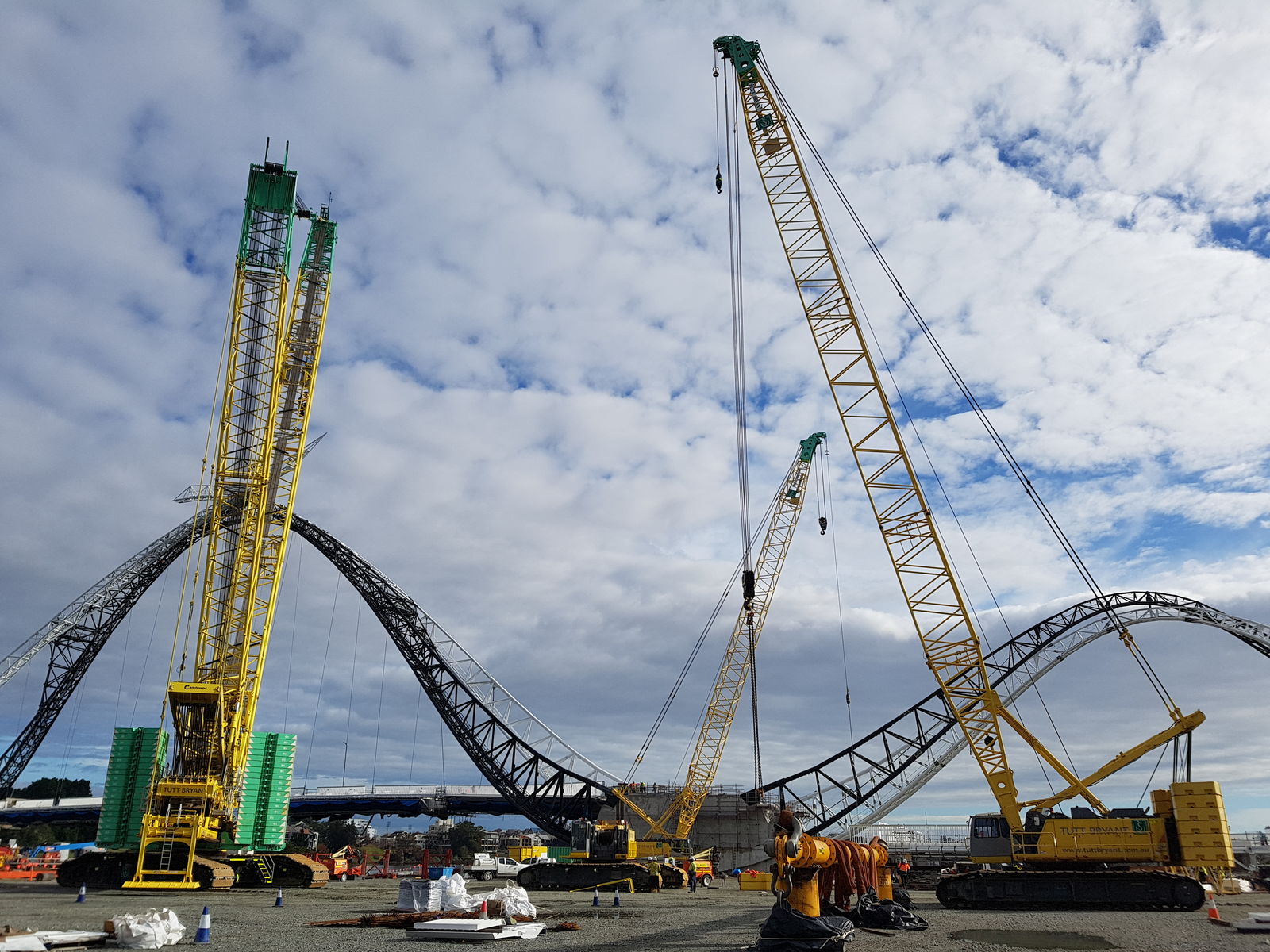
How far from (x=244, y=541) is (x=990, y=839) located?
33.9 meters

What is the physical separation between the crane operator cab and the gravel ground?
2.52 meters

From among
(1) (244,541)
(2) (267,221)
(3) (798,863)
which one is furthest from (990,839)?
(2) (267,221)

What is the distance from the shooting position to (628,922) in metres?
23.7

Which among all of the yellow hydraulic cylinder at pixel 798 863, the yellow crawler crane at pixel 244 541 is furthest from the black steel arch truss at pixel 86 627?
the yellow hydraulic cylinder at pixel 798 863

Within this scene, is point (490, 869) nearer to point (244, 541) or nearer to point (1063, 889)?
point (244, 541)

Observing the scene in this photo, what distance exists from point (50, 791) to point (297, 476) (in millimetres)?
117583

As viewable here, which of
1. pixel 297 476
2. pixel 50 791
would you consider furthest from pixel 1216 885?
pixel 50 791

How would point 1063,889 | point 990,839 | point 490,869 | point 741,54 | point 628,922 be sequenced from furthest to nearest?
point 490,869 < point 741,54 < point 990,839 < point 1063,889 < point 628,922

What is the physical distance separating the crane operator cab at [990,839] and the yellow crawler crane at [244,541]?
2740 centimetres

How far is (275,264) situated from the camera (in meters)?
42.9

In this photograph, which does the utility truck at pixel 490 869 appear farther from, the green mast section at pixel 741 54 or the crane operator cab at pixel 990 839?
the green mast section at pixel 741 54

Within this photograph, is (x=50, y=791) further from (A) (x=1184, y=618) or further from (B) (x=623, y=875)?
(A) (x=1184, y=618)

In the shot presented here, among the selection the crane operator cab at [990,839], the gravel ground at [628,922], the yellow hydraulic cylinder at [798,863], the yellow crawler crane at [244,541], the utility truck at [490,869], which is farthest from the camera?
the utility truck at [490,869]

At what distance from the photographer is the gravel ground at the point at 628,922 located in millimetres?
17594
